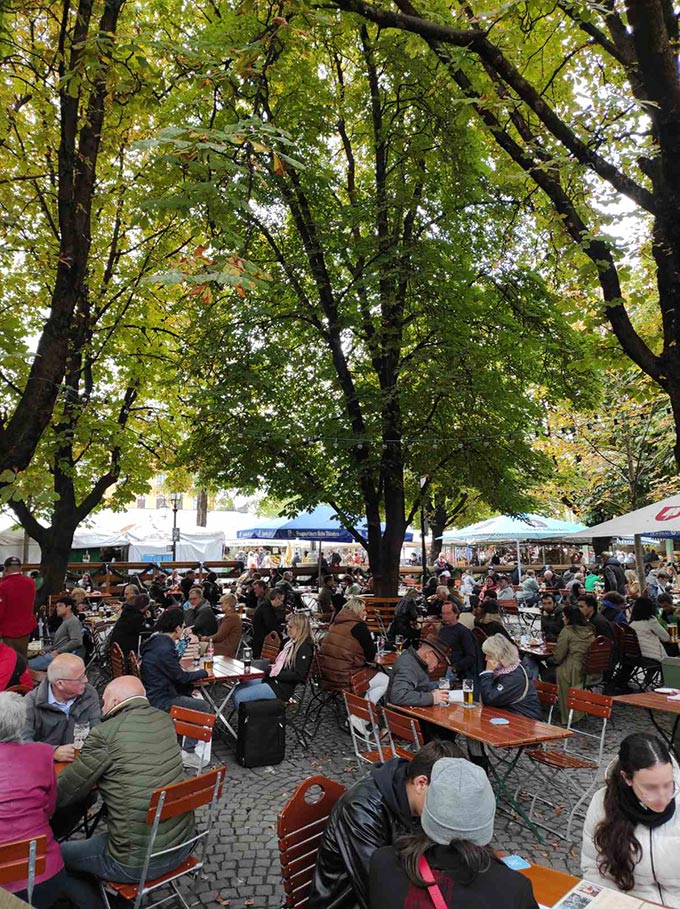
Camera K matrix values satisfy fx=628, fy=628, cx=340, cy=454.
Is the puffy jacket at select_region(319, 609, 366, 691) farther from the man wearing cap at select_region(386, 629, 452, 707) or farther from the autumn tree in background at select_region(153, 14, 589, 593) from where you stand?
the autumn tree in background at select_region(153, 14, 589, 593)

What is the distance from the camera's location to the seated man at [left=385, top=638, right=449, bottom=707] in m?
5.68

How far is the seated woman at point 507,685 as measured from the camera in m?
5.56

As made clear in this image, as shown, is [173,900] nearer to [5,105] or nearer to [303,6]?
[303,6]

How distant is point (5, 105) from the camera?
6617mm

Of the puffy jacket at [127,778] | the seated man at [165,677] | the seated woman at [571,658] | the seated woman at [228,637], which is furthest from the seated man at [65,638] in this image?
the seated woman at [571,658]

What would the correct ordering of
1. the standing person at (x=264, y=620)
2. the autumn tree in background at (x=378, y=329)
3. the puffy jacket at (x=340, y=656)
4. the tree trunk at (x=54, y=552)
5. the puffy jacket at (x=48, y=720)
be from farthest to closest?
the tree trunk at (x=54, y=552)
the autumn tree in background at (x=378, y=329)
the standing person at (x=264, y=620)
the puffy jacket at (x=340, y=656)
the puffy jacket at (x=48, y=720)

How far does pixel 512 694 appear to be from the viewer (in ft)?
18.2

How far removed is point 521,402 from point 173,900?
923cm

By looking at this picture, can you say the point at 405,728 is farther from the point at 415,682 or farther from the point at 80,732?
the point at 80,732

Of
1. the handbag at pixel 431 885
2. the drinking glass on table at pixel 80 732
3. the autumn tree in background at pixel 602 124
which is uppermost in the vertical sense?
the autumn tree in background at pixel 602 124

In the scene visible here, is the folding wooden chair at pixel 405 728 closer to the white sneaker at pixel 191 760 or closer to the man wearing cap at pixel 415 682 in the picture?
the man wearing cap at pixel 415 682

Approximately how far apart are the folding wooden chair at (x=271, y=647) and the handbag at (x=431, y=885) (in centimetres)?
699

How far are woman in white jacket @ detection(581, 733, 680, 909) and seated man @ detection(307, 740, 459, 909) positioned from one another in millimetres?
818

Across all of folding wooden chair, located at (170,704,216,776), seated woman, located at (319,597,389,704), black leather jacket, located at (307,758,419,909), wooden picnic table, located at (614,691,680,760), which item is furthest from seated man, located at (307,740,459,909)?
seated woman, located at (319,597,389,704)
